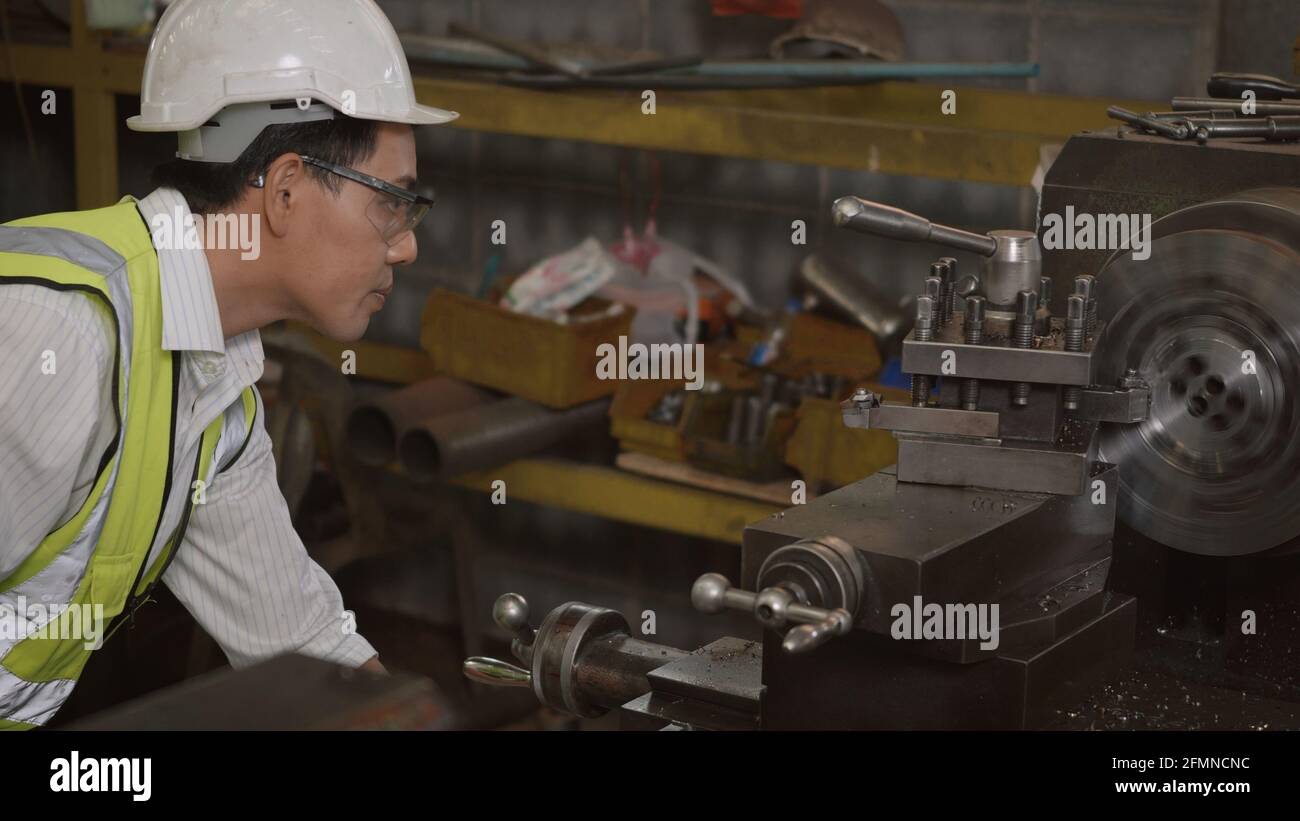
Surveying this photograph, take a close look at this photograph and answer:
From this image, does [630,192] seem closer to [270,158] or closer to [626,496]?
→ [626,496]

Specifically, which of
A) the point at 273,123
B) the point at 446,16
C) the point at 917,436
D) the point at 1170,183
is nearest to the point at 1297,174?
the point at 1170,183

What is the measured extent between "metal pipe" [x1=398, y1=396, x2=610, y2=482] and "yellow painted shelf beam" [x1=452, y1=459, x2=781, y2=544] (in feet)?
0.20

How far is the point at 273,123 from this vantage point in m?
1.36

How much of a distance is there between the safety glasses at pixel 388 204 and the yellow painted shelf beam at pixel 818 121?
997 mm

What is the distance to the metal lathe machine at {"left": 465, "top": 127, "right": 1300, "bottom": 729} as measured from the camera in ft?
3.21

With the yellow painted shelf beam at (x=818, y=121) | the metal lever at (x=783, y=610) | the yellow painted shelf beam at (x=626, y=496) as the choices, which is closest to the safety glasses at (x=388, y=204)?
the metal lever at (x=783, y=610)

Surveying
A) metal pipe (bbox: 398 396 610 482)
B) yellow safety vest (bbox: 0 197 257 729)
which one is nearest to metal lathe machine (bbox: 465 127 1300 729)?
yellow safety vest (bbox: 0 197 257 729)

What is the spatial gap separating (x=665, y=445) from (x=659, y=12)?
1006mm

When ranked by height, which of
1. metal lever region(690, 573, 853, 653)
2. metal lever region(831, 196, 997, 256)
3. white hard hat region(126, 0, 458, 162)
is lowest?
metal lever region(690, 573, 853, 653)

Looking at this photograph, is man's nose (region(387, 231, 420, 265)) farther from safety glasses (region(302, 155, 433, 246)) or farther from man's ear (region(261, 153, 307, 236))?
man's ear (region(261, 153, 307, 236))

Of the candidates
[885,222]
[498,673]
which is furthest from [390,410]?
[885,222]

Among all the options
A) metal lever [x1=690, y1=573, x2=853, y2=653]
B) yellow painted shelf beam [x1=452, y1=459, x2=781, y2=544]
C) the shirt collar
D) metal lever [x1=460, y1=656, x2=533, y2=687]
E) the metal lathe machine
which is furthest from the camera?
yellow painted shelf beam [x1=452, y1=459, x2=781, y2=544]

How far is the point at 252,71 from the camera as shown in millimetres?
1328

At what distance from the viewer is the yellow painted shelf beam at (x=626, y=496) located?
2.53m
